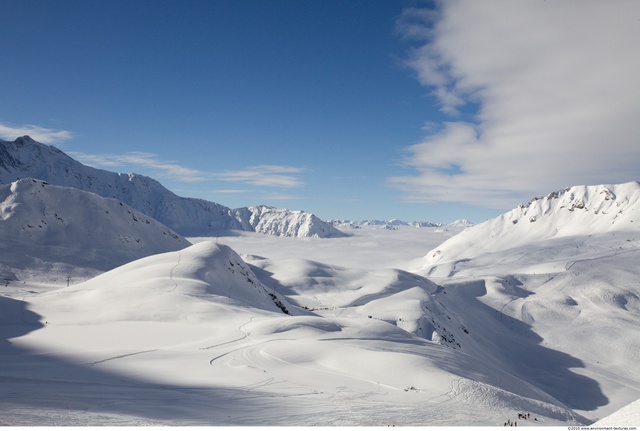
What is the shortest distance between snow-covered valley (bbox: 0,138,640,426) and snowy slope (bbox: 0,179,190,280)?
408mm

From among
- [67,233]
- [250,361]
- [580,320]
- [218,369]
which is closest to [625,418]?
[250,361]

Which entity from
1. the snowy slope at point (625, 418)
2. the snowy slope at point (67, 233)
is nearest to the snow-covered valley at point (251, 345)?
the snowy slope at point (67, 233)

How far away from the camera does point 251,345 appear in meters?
22.0

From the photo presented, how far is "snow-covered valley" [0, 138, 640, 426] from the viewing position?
1286 cm

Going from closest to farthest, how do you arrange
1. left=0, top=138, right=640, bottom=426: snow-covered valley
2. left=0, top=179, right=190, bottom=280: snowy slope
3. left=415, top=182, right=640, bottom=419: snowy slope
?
left=0, top=138, right=640, bottom=426: snow-covered valley < left=415, top=182, right=640, bottom=419: snowy slope < left=0, top=179, right=190, bottom=280: snowy slope

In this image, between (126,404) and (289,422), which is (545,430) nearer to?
(289,422)

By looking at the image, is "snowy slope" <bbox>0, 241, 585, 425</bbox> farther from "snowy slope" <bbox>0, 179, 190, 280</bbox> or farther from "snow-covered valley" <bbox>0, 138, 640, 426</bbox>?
"snowy slope" <bbox>0, 179, 190, 280</bbox>

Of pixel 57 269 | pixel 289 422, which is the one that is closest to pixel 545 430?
pixel 289 422

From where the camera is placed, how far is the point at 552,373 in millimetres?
62094

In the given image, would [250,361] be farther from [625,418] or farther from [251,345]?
[625,418]

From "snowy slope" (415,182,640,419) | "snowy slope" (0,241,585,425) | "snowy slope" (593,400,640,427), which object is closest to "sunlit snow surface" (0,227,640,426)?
"snowy slope" (0,241,585,425)

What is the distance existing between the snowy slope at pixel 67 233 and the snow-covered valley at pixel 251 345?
408 mm

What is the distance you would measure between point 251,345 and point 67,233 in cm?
7980

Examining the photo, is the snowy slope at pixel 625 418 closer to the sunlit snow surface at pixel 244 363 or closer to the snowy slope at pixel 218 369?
the sunlit snow surface at pixel 244 363
